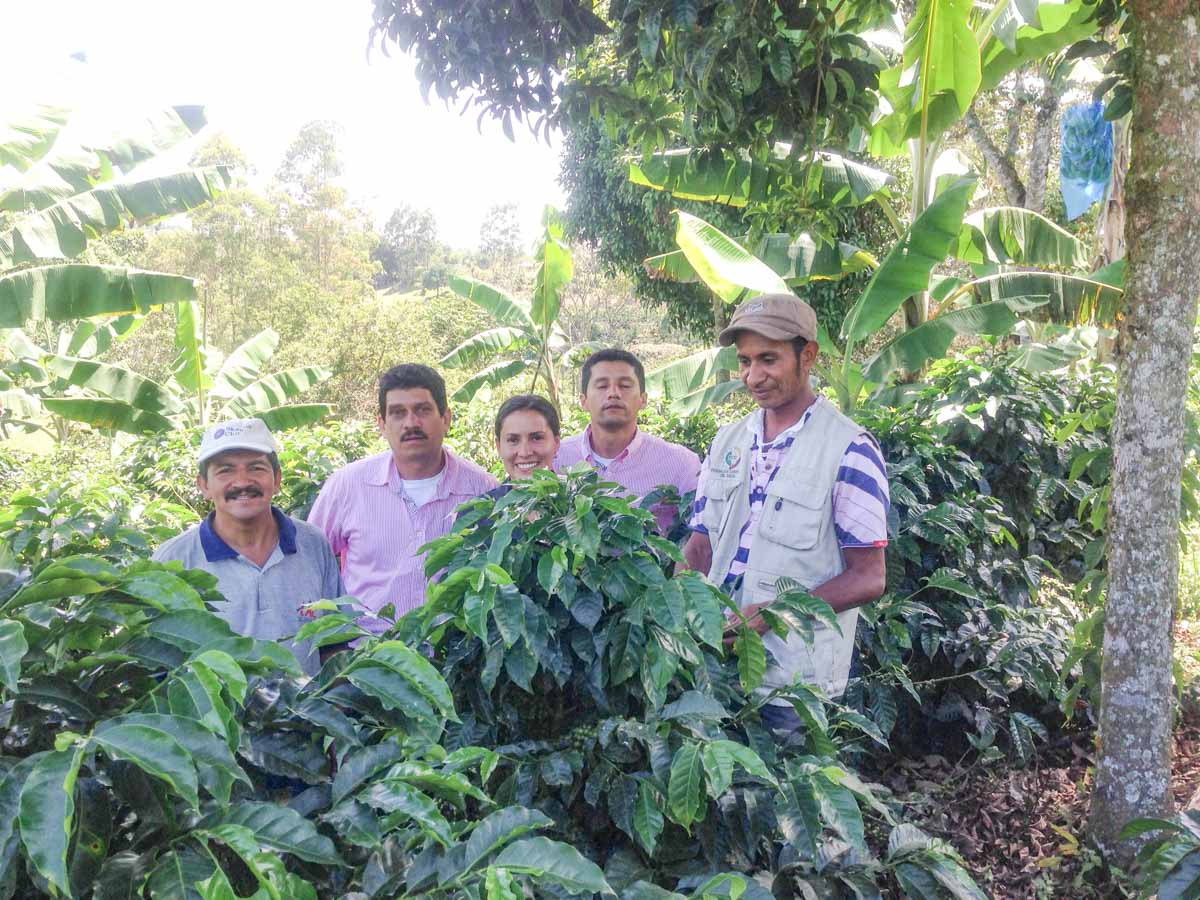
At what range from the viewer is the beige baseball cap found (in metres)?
2.70

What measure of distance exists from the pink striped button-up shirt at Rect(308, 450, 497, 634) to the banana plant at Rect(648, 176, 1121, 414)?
285 cm

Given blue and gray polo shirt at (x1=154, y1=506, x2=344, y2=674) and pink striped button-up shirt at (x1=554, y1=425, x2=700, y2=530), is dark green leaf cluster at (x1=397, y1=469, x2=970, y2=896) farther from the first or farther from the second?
pink striped button-up shirt at (x1=554, y1=425, x2=700, y2=530)

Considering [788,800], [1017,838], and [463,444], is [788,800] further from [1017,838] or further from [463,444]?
[463,444]

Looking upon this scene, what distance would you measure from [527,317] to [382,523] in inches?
263

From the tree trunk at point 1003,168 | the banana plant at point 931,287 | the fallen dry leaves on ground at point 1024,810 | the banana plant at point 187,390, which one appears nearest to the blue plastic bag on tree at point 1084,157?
the banana plant at point 931,287

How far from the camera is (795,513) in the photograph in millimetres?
2697

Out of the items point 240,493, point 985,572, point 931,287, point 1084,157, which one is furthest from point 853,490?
point 1084,157

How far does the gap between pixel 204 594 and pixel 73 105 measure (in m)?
7.68

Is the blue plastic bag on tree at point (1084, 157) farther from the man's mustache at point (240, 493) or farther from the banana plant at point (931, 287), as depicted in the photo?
the man's mustache at point (240, 493)

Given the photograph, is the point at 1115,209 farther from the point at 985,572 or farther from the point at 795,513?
the point at 795,513

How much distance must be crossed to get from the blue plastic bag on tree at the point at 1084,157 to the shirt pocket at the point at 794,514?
6818 millimetres

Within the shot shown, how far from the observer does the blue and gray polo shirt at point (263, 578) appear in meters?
2.88

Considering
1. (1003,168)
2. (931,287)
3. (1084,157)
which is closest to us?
(931,287)

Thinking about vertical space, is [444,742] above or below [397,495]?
below
